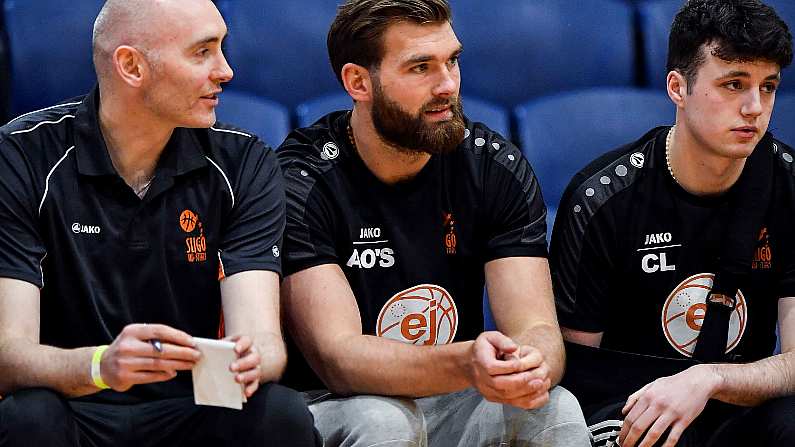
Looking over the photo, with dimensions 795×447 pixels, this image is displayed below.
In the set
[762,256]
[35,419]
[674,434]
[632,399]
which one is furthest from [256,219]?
[762,256]

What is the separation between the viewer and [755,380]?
2.88 meters

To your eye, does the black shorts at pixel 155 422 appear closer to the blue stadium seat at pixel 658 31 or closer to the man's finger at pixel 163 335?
the man's finger at pixel 163 335

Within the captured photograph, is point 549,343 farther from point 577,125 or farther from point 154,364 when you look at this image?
point 577,125

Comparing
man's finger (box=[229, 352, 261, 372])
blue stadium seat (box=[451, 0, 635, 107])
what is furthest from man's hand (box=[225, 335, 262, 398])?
blue stadium seat (box=[451, 0, 635, 107])

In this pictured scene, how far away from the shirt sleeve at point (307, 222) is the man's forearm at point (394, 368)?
0.80ft

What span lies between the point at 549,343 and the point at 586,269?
337 mm

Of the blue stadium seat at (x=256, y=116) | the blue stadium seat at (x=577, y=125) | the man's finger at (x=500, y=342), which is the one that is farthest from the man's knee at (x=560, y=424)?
the blue stadium seat at (x=256, y=116)

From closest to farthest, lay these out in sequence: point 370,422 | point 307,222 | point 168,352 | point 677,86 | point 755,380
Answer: point 168,352 < point 370,422 < point 755,380 < point 307,222 < point 677,86

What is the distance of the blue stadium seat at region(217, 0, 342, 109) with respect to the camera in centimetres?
393

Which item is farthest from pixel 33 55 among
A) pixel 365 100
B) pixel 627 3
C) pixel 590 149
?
pixel 627 3

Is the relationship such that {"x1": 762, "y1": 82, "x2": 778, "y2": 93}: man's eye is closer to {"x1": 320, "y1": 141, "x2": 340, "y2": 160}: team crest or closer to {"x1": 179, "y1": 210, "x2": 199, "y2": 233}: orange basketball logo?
{"x1": 320, "y1": 141, "x2": 340, "y2": 160}: team crest

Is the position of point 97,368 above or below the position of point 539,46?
below

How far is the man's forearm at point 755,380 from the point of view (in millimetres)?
2852

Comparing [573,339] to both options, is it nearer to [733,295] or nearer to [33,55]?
[733,295]
